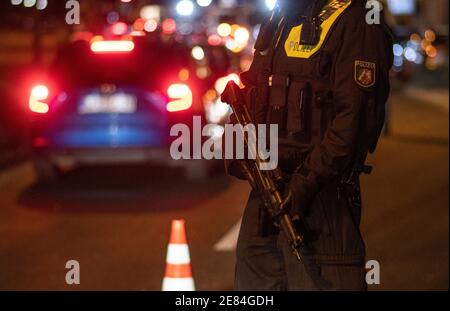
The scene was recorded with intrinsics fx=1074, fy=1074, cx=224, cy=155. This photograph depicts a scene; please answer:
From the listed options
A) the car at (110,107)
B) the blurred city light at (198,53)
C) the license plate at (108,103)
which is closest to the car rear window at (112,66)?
the car at (110,107)

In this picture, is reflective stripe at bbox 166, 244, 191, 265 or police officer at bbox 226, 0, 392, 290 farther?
reflective stripe at bbox 166, 244, 191, 265

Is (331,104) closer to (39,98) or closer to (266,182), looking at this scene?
(266,182)

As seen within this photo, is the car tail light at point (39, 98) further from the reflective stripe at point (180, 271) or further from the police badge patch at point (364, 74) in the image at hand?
the police badge patch at point (364, 74)

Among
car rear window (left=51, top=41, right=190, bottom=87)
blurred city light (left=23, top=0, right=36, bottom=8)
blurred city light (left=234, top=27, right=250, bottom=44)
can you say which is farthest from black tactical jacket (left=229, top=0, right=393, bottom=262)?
blurred city light (left=234, top=27, right=250, bottom=44)

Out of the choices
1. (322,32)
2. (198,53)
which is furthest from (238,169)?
(198,53)

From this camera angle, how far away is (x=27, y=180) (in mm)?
12703

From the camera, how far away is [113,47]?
11.5 metres

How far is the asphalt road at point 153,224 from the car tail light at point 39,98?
0.94 metres

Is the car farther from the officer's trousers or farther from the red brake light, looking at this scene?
the officer's trousers

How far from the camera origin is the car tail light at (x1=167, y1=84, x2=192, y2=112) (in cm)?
1126

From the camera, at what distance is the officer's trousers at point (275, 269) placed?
419 cm

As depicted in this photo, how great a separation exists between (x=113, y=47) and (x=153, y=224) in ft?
8.35

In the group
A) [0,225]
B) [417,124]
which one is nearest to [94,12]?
[417,124]
